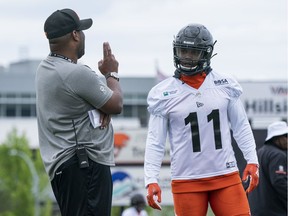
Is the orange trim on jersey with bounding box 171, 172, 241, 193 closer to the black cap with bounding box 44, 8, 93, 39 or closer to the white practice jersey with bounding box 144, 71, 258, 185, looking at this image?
the white practice jersey with bounding box 144, 71, 258, 185

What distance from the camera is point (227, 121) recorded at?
8133mm

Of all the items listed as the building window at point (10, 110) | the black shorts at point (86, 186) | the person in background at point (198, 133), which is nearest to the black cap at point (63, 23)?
the black shorts at point (86, 186)

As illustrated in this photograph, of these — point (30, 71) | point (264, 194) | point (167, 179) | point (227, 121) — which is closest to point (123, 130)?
point (167, 179)

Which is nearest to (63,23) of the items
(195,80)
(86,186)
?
(86,186)

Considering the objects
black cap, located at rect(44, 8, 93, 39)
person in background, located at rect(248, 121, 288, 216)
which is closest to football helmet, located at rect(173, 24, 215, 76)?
black cap, located at rect(44, 8, 93, 39)

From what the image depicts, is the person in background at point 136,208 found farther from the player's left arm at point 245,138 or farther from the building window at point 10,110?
the building window at point 10,110

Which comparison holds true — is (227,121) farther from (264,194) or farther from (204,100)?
(264,194)

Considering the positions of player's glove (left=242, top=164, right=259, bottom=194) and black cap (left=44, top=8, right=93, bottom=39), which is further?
player's glove (left=242, top=164, right=259, bottom=194)

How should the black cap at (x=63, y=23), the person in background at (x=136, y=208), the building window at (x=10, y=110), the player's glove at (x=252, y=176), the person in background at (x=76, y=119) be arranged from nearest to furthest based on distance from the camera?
the person in background at (x=76, y=119) → the black cap at (x=63, y=23) → the player's glove at (x=252, y=176) → the person in background at (x=136, y=208) → the building window at (x=10, y=110)

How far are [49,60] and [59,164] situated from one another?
0.77m

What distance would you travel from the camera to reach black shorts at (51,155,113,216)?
23.7 ft

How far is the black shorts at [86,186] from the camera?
721 centimetres

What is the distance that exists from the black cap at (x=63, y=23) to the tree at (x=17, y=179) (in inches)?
2161

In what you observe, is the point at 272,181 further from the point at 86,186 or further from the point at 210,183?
the point at 86,186
